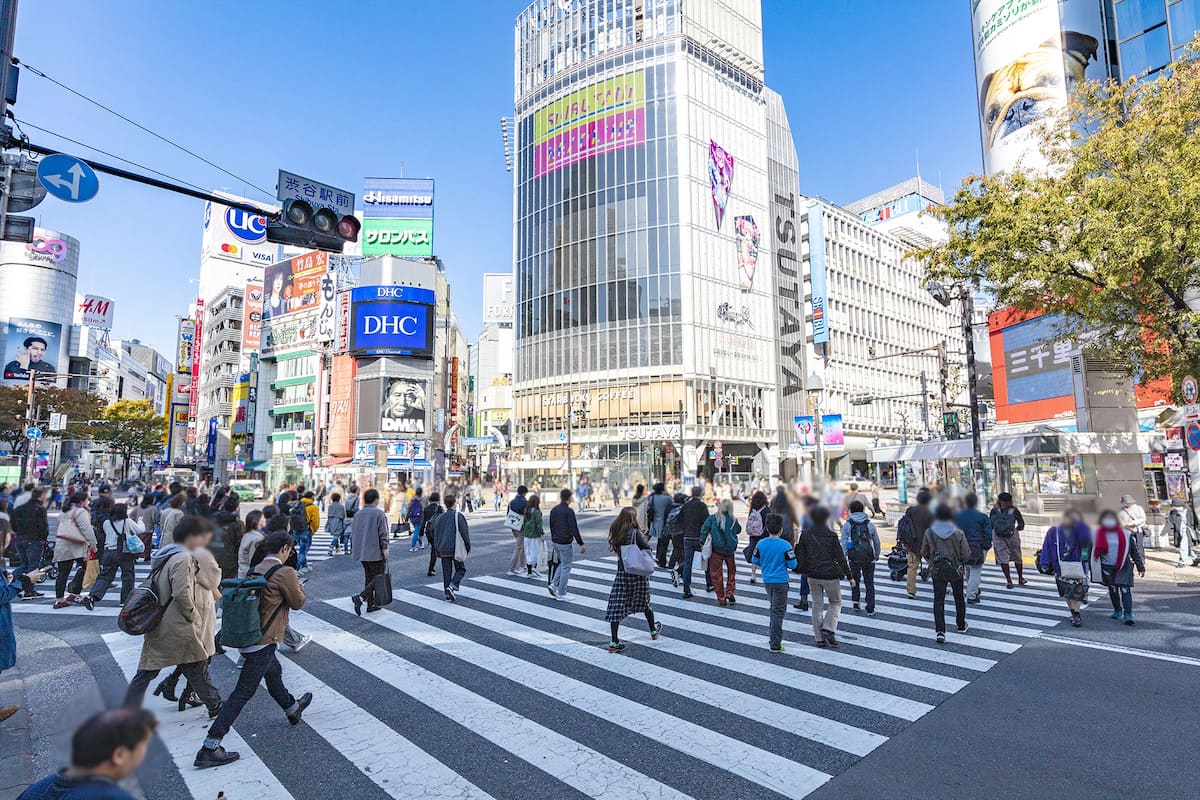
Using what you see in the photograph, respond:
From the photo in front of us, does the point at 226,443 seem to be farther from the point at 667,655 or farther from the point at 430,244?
the point at 667,655

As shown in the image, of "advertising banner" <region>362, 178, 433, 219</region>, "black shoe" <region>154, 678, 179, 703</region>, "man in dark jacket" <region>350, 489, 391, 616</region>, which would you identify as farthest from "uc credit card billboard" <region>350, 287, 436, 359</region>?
"black shoe" <region>154, 678, 179, 703</region>

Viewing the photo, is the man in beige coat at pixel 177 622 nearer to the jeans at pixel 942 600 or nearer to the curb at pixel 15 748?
the curb at pixel 15 748

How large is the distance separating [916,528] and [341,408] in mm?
61500

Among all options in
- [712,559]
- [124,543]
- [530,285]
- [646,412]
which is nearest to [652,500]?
[712,559]

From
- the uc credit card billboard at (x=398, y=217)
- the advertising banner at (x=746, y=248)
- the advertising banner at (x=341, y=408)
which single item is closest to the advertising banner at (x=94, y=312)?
the uc credit card billboard at (x=398, y=217)

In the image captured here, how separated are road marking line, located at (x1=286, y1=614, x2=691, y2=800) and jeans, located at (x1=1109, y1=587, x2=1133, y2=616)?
28.3 ft

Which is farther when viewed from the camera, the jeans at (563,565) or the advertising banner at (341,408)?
the advertising banner at (341,408)

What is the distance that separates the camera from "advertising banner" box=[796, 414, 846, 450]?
3.86m

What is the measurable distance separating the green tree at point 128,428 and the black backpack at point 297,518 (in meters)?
59.9

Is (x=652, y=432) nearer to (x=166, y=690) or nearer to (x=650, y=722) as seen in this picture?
(x=650, y=722)

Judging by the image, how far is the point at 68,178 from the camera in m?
7.36

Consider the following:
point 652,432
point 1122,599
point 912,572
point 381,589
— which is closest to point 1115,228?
point 1122,599

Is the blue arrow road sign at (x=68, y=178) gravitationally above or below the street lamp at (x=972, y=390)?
above

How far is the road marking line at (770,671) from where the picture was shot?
6258 millimetres
